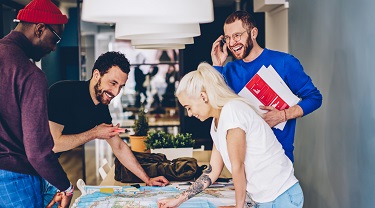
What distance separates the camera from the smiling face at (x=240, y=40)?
2977 mm

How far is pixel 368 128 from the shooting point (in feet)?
10.1

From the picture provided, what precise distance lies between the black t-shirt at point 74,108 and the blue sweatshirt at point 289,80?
951 mm

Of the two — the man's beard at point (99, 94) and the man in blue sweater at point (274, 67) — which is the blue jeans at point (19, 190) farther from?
the man in blue sweater at point (274, 67)

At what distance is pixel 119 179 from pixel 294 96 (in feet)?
4.08

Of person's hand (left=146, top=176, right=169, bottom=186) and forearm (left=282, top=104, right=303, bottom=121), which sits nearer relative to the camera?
forearm (left=282, top=104, right=303, bottom=121)

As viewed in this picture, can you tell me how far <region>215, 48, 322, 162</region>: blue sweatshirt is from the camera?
9.75 feet

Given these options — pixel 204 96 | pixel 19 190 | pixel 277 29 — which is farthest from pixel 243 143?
pixel 277 29

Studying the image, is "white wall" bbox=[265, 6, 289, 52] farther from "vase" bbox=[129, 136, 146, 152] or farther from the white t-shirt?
the white t-shirt

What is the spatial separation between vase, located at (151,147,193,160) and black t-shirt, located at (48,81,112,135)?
757 millimetres

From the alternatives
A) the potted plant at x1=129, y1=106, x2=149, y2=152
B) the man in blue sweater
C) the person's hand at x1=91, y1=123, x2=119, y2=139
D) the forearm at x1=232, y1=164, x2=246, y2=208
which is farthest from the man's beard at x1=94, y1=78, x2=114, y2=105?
the forearm at x1=232, y1=164, x2=246, y2=208

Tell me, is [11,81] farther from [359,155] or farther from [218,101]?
[359,155]

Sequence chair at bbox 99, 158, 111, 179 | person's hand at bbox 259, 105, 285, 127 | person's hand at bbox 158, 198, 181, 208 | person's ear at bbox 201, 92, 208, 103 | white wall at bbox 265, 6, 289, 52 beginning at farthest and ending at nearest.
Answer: white wall at bbox 265, 6, 289, 52 < chair at bbox 99, 158, 111, 179 < person's hand at bbox 259, 105, 285, 127 < person's hand at bbox 158, 198, 181, 208 < person's ear at bbox 201, 92, 208, 103

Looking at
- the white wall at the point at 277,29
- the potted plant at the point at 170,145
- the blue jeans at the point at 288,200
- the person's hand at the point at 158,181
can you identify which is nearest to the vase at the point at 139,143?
the potted plant at the point at 170,145

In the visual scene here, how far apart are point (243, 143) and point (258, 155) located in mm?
129
